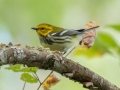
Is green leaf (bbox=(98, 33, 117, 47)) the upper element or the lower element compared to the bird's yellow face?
lower

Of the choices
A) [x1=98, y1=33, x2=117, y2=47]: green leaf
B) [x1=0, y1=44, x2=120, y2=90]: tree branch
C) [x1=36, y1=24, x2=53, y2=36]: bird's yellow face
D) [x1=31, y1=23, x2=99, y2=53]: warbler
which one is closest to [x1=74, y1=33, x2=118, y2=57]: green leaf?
[x1=98, y1=33, x2=117, y2=47]: green leaf

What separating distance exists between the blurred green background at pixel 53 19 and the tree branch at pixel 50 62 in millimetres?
1138

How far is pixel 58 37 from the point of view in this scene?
1.61 meters

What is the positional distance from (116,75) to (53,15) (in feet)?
2.66

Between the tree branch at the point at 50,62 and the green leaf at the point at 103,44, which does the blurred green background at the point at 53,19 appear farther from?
the tree branch at the point at 50,62

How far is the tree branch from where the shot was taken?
86cm

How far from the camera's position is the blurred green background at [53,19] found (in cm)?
238

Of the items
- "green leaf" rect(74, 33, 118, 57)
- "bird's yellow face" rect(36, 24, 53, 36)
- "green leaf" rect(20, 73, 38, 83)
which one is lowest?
"green leaf" rect(20, 73, 38, 83)

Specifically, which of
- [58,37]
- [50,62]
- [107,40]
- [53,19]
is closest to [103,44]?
[107,40]

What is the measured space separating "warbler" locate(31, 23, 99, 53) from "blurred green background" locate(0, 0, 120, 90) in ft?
1.75

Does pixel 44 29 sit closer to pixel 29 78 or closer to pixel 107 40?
pixel 107 40

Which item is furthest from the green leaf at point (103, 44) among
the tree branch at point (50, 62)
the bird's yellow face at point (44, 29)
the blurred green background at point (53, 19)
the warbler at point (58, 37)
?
the blurred green background at point (53, 19)

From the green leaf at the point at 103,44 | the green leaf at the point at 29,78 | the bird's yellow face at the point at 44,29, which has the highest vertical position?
the bird's yellow face at the point at 44,29

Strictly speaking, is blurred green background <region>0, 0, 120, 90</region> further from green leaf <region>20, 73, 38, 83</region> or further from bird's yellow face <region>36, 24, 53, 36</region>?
green leaf <region>20, 73, 38, 83</region>
